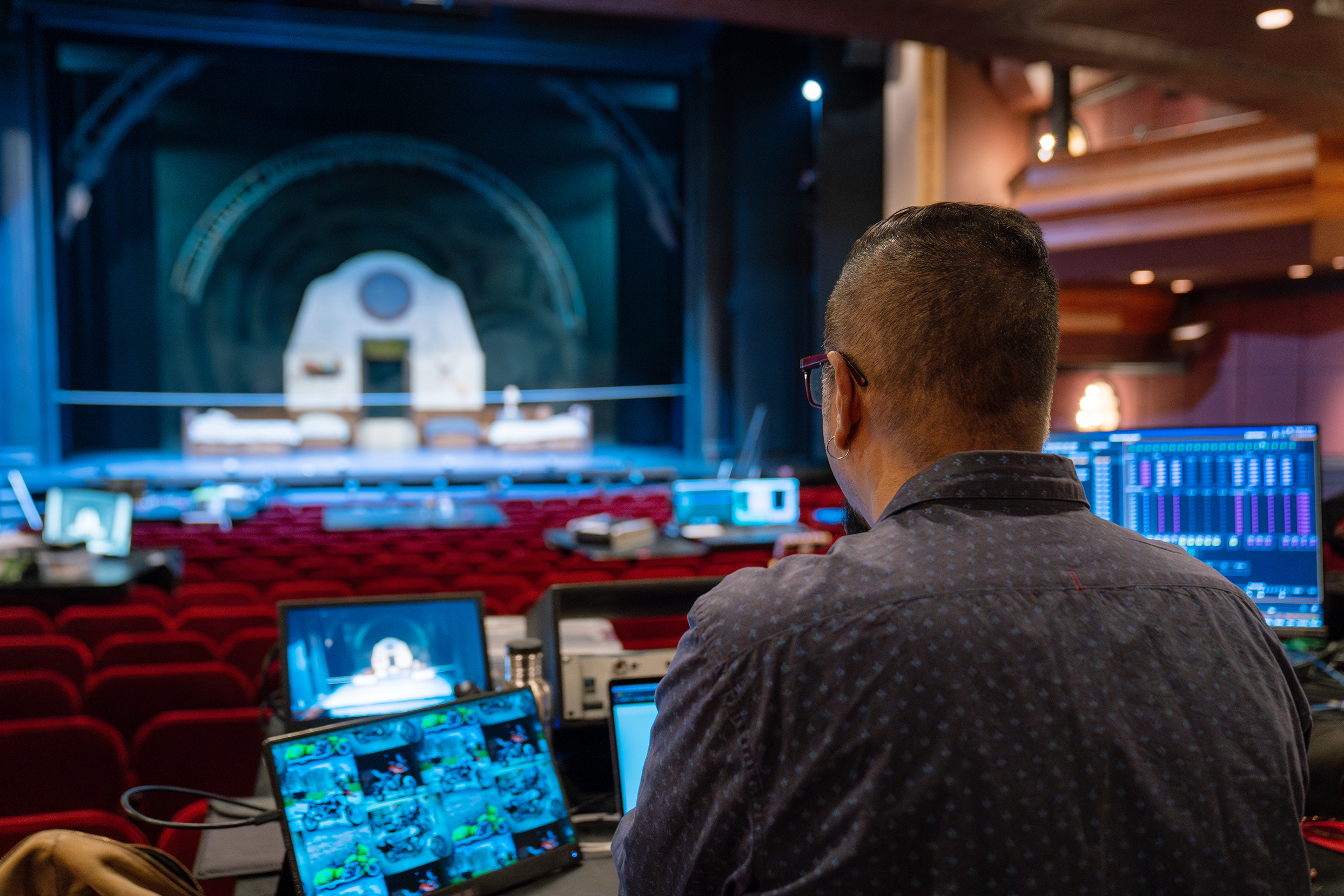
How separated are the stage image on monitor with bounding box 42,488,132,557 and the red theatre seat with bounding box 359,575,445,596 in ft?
5.61

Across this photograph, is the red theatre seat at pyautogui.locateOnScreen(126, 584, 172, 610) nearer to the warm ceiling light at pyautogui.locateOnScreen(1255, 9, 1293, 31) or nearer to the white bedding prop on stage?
the warm ceiling light at pyautogui.locateOnScreen(1255, 9, 1293, 31)

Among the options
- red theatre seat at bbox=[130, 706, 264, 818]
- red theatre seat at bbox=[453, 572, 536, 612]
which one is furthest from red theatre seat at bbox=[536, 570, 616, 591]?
red theatre seat at bbox=[130, 706, 264, 818]

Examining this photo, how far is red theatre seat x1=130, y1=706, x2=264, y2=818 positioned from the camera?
9.00ft

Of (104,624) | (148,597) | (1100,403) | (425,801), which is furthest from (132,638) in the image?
(1100,403)

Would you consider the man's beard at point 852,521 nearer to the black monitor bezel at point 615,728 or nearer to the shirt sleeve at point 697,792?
the shirt sleeve at point 697,792

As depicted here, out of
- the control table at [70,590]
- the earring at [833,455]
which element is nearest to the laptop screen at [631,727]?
the earring at [833,455]

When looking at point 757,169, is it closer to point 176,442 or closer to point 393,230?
point 393,230

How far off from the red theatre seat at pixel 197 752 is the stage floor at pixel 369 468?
9.73 m

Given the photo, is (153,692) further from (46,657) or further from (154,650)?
(46,657)

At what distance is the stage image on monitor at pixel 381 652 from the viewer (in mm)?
1927

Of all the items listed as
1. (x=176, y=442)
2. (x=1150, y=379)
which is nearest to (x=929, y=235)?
(x=1150, y=379)

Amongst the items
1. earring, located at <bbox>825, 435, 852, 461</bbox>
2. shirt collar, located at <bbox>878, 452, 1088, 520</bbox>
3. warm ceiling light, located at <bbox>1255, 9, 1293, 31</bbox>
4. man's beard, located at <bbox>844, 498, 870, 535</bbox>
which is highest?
warm ceiling light, located at <bbox>1255, 9, 1293, 31</bbox>

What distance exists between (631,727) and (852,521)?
70 cm

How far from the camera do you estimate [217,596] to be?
194 inches
